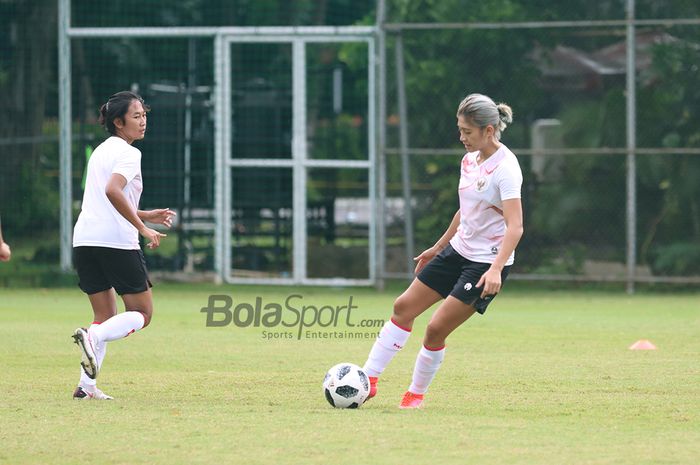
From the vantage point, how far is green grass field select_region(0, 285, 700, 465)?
19.8 ft

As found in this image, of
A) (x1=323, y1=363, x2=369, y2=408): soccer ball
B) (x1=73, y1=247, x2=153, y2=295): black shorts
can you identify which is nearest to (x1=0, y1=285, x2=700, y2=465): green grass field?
(x1=323, y1=363, x2=369, y2=408): soccer ball

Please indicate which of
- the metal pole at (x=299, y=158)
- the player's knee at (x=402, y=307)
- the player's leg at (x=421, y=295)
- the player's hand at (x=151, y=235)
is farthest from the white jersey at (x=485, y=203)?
the metal pole at (x=299, y=158)

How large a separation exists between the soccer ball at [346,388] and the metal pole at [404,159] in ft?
30.2

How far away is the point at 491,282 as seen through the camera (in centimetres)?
699

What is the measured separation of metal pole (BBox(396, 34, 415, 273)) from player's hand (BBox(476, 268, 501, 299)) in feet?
31.2

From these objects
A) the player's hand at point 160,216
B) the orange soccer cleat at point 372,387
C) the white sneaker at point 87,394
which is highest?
the player's hand at point 160,216

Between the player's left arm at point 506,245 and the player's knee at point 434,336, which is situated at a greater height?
the player's left arm at point 506,245

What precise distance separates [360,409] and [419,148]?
9.81m

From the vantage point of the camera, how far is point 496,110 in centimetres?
730

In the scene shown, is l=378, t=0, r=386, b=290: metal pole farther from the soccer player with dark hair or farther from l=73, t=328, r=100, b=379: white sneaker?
l=73, t=328, r=100, b=379: white sneaker

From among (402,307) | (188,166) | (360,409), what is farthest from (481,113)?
(188,166)

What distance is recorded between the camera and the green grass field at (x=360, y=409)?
19.8 ft

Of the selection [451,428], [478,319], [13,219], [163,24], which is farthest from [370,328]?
[163,24]

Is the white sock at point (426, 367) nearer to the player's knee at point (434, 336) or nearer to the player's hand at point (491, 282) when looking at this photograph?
the player's knee at point (434, 336)
